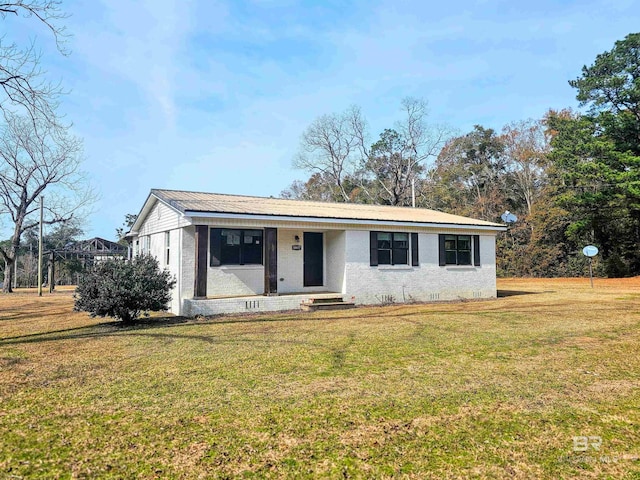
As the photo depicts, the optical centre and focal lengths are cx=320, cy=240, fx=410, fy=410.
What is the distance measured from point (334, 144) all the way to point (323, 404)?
35787mm

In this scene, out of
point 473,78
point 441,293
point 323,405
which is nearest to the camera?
point 323,405

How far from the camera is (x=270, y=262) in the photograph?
42.9 feet

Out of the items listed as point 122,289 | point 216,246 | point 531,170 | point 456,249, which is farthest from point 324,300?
point 531,170

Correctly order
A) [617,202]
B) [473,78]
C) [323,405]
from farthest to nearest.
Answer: [617,202], [473,78], [323,405]

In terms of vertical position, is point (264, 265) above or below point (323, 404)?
above

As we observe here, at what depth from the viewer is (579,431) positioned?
376 centimetres

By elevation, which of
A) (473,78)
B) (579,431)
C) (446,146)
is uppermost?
(446,146)

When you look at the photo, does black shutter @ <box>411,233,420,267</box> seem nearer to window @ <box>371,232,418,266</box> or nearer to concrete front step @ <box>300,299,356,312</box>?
window @ <box>371,232,418,266</box>

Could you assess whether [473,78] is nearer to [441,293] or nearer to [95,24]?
[441,293]

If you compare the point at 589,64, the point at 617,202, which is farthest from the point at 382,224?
the point at 589,64

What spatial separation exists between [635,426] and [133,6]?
1291 cm

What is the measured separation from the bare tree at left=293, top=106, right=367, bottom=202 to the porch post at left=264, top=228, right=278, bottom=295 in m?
24.9

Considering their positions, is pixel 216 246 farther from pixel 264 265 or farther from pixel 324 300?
pixel 324 300

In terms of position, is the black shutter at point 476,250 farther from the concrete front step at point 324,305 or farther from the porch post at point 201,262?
the porch post at point 201,262
